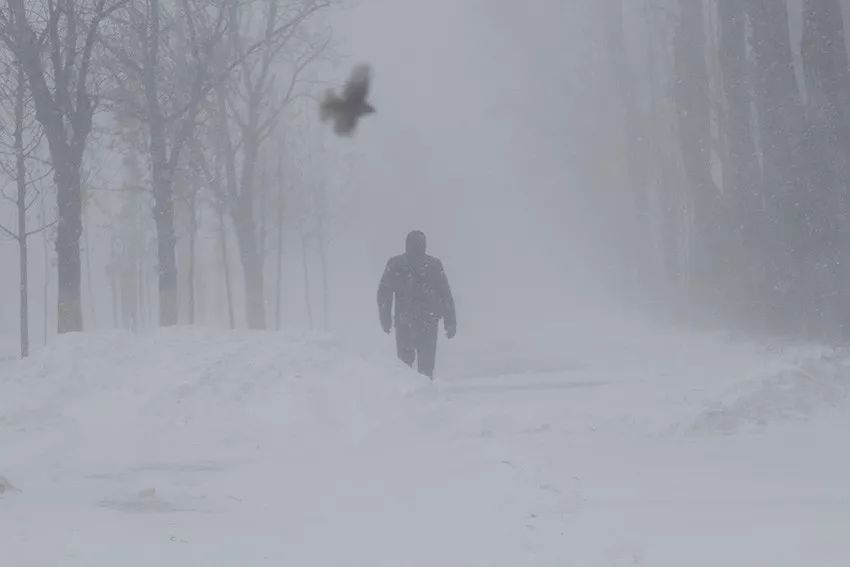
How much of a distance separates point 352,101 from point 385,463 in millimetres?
25908

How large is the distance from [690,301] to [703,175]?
3802 mm

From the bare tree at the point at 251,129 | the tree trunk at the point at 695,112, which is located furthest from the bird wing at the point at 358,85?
the tree trunk at the point at 695,112

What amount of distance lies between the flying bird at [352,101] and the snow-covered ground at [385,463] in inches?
713

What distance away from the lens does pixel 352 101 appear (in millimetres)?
33531

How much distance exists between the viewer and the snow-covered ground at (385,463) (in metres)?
A: 5.94

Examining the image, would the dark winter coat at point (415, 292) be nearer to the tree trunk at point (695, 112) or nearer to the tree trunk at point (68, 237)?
the tree trunk at point (68, 237)

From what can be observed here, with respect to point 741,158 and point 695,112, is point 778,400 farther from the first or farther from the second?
point 695,112

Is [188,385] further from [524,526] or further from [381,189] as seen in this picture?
[381,189]

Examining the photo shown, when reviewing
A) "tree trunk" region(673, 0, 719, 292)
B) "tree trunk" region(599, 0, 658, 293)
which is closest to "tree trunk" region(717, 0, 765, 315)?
"tree trunk" region(673, 0, 719, 292)

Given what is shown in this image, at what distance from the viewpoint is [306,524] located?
21.6 ft

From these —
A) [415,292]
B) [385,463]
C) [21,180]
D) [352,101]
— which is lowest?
[385,463]

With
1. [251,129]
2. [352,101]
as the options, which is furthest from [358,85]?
[251,129]

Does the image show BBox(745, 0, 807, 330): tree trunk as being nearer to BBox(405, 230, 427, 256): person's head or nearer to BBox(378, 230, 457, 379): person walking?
BBox(378, 230, 457, 379): person walking

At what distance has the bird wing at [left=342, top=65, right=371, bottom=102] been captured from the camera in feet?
102
